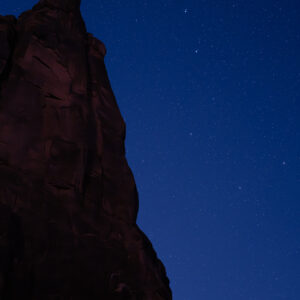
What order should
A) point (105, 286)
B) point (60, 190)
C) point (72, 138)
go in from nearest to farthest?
point (105, 286) → point (60, 190) → point (72, 138)

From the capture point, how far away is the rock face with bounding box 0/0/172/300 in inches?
409

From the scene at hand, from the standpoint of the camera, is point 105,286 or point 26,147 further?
point 26,147

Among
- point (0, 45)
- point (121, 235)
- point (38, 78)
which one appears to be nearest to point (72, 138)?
point (38, 78)

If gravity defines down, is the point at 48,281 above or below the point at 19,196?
below

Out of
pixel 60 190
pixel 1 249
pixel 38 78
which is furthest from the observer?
pixel 38 78

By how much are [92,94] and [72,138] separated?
368 centimetres

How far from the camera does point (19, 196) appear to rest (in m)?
11.2

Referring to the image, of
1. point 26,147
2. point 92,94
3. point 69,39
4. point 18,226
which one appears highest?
point 69,39

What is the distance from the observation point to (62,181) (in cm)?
1273

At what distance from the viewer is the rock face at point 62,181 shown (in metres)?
10.4

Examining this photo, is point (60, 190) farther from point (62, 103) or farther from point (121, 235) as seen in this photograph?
point (62, 103)

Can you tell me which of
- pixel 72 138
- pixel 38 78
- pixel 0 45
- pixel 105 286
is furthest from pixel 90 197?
pixel 0 45

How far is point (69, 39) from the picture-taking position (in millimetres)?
17656

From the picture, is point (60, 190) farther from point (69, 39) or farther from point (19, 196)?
point (69, 39)
